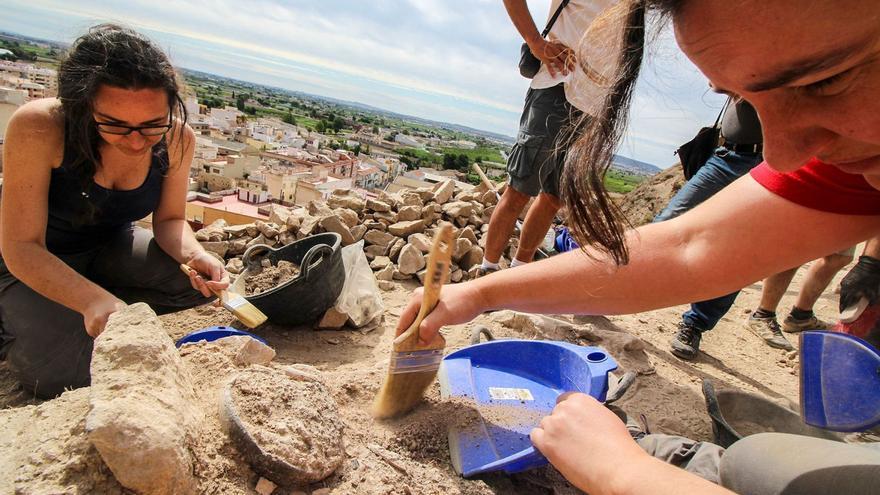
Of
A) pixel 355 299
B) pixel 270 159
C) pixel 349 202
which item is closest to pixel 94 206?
pixel 355 299

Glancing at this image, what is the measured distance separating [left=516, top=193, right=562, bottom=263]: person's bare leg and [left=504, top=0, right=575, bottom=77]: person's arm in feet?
2.63

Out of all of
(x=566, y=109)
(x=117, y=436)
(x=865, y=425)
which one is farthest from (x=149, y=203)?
(x=865, y=425)

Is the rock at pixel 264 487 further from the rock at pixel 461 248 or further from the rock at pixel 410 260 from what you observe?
the rock at pixel 461 248

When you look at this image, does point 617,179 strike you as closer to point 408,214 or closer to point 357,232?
point 357,232

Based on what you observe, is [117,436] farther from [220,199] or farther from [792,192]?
[220,199]

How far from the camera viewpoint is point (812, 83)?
737 millimetres

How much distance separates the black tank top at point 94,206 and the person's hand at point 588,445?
2291 millimetres

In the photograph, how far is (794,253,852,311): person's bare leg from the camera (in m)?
3.45

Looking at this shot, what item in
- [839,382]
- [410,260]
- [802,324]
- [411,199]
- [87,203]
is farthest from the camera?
[411,199]

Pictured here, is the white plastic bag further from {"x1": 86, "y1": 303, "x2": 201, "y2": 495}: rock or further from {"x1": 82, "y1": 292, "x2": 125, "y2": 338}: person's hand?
{"x1": 86, "y1": 303, "x2": 201, "y2": 495}: rock

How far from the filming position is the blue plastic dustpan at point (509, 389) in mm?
1454

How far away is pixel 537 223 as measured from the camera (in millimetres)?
3289

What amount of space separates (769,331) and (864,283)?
1.25 meters

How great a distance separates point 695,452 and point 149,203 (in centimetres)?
278
